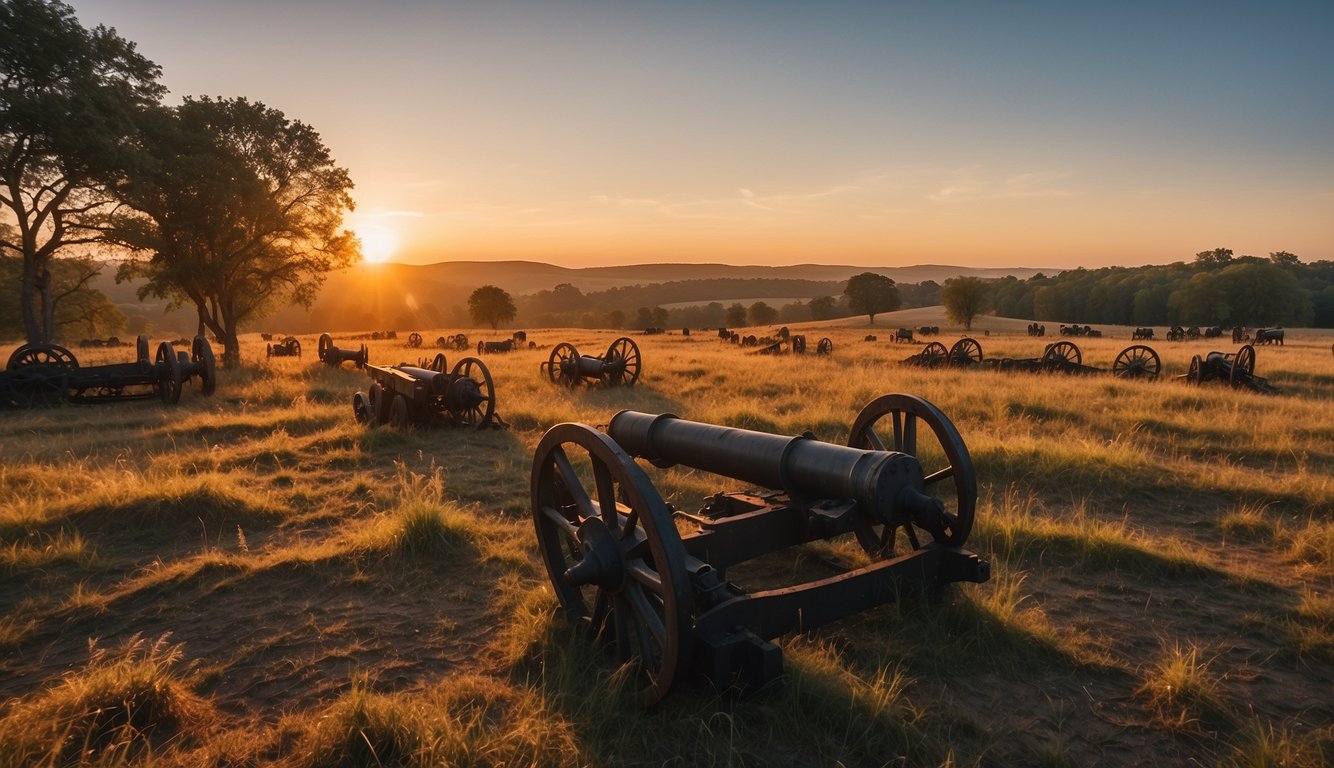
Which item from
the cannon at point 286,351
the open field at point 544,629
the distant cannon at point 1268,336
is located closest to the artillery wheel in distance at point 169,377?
the open field at point 544,629

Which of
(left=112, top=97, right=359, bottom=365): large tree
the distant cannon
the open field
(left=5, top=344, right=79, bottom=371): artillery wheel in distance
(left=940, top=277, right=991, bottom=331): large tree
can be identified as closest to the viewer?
the open field

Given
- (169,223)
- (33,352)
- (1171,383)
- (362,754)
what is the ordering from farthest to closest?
(169,223) → (1171,383) → (33,352) → (362,754)

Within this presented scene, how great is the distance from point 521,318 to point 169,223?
389 feet

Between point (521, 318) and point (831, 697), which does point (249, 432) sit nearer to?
point (831, 697)

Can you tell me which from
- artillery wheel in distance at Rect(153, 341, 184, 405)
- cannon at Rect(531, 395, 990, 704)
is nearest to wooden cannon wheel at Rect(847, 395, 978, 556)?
cannon at Rect(531, 395, 990, 704)

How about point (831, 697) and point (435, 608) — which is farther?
point (435, 608)

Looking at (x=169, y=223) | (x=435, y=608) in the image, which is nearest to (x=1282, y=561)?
(x=435, y=608)

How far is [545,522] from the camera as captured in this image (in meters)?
4.53

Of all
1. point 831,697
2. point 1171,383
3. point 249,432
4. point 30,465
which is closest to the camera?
point 831,697

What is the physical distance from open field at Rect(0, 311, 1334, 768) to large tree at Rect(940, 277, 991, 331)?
216ft

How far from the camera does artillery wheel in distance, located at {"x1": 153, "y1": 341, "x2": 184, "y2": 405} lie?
15172 millimetres

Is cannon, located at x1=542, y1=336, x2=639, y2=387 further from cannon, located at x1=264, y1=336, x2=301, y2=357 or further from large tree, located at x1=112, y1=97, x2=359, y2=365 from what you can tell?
cannon, located at x1=264, y1=336, x2=301, y2=357

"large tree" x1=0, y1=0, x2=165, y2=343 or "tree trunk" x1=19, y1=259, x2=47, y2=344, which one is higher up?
"large tree" x1=0, y1=0, x2=165, y2=343

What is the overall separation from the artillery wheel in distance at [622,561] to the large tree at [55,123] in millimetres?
23095
